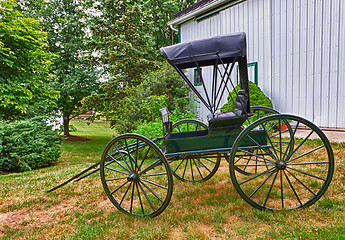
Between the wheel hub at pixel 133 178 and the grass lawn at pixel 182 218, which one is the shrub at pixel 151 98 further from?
the wheel hub at pixel 133 178

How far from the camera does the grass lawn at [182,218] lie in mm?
2691

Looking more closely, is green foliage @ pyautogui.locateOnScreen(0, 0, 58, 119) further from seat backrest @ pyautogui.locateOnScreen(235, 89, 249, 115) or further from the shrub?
seat backrest @ pyautogui.locateOnScreen(235, 89, 249, 115)

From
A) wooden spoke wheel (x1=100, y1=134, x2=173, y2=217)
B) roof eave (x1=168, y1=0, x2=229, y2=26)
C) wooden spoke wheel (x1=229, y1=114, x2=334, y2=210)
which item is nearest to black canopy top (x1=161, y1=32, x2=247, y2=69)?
wooden spoke wheel (x1=229, y1=114, x2=334, y2=210)

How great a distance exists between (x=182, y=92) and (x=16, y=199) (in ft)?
27.6

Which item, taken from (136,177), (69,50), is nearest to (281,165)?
(136,177)

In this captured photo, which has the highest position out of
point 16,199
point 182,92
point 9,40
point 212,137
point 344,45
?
point 9,40

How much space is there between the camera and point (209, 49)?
3.10 m

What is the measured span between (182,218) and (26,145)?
6941 millimetres

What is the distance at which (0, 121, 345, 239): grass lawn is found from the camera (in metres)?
2.69

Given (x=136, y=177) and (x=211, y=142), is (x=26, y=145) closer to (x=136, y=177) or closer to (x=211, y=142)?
(x=136, y=177)

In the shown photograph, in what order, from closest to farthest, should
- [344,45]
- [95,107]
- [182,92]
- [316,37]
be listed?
[344,45] → [316,37] → [182,92] → [95,107]

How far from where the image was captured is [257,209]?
310 centimetres

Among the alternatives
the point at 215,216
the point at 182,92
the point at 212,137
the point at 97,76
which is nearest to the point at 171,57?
the point at 212,137

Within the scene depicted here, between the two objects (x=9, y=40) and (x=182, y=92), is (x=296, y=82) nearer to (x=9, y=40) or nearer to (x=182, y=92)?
(x=182, y=92)
